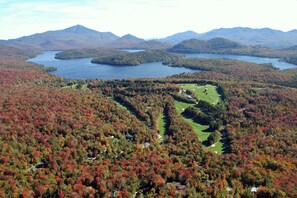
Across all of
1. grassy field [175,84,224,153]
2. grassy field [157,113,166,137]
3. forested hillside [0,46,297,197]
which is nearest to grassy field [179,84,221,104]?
grassy field [175,84,224,153]

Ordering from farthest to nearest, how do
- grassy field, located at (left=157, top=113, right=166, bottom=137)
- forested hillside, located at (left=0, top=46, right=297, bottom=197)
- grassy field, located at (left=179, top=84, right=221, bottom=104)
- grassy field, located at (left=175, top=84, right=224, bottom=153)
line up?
grassy field, located at (left=179, top=84, right=221, bottom=104) < grassy field, located at (left=157, top=113, right=166, bottom=137) < grassy field, located at (left=175, top=84, right=224, bottom=153) < forested hillside, located at (left=0, top=46, right=297, bottom=197)

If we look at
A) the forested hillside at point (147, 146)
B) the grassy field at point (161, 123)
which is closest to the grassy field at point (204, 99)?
the forested hillside at point (147, 146)

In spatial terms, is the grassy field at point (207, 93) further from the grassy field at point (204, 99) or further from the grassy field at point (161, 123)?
the grassy field at point (161, 123)

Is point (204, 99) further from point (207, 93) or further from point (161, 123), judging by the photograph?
point (161, 123)

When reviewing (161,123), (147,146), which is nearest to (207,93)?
(161,123)

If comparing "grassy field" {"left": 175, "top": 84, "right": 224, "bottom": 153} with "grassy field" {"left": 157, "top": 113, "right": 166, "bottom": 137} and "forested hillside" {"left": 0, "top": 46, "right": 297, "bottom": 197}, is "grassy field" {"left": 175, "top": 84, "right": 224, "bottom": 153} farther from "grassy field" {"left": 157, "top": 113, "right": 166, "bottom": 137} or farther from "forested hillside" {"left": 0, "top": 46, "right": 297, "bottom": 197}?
"grassy field" {"left": 157, "top": 113, "right": 166, "bottom": 137}

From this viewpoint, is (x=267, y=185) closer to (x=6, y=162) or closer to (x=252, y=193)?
(x=252, y=193)
